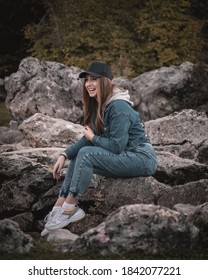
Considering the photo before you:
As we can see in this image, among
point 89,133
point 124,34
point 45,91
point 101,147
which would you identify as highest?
point 89,133

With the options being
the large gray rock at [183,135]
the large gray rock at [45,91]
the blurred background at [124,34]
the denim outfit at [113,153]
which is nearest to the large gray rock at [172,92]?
the large gray rock at [45,91]

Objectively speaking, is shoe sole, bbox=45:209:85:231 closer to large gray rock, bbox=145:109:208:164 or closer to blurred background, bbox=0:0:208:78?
large gray rock, bbox=145:109:208:164

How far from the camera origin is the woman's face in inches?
259

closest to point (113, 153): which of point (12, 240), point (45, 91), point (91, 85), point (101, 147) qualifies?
point (101, 147)

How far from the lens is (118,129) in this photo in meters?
6.36

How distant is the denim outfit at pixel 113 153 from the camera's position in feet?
20.6

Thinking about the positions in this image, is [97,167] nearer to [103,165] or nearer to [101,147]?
[103,165]

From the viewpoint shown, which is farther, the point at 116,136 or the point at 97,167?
the point at 97,167

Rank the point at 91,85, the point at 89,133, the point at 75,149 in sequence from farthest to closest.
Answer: the point at 75,149 < the point at 91,85 < the point at 89,133

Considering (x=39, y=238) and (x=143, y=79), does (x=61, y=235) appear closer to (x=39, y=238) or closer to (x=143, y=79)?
(x=39, y=238)

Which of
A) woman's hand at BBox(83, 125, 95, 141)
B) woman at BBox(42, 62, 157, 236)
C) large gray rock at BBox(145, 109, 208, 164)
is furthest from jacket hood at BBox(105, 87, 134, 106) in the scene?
large gray rock at BBox(145, 109, 208, 164)

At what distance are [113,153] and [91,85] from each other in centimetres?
78

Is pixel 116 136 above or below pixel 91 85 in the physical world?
below

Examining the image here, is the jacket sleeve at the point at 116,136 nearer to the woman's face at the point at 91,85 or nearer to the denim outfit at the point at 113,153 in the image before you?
the denim outfit at the point at 113,153
